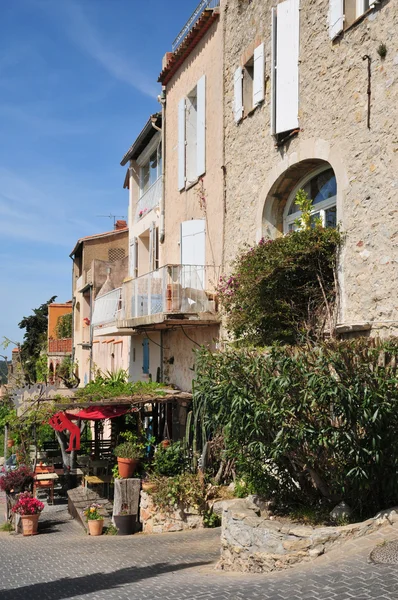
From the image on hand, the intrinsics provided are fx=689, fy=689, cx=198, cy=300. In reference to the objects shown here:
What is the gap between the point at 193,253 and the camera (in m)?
16.7

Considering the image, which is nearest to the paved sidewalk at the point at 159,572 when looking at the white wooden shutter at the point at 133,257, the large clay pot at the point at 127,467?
the large clay pot at the point at 127,467

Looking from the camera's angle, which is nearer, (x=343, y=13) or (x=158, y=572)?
(x=158, y=572)

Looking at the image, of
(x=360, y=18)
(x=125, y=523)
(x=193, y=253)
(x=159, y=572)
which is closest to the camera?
(x=159, y=572)

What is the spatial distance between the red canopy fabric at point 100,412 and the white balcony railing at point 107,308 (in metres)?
4.48

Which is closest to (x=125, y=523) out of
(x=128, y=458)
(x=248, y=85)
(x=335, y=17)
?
(x=128, y=458)

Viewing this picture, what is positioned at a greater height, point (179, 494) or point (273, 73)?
point (273, 73)

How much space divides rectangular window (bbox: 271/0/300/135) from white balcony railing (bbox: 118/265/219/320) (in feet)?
13.3

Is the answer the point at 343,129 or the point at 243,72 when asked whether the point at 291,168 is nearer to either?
the point at 343,129

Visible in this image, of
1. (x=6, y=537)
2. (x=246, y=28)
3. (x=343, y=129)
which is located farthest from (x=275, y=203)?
(x=6, y=537)

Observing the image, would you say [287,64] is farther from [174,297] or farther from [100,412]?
[100,412]

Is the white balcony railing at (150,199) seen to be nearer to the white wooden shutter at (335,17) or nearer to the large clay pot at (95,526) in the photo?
the white wooden shutter at (335,17)

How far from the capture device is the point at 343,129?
10953 mm

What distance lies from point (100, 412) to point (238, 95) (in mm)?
7571

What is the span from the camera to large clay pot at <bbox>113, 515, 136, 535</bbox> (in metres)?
13.6
